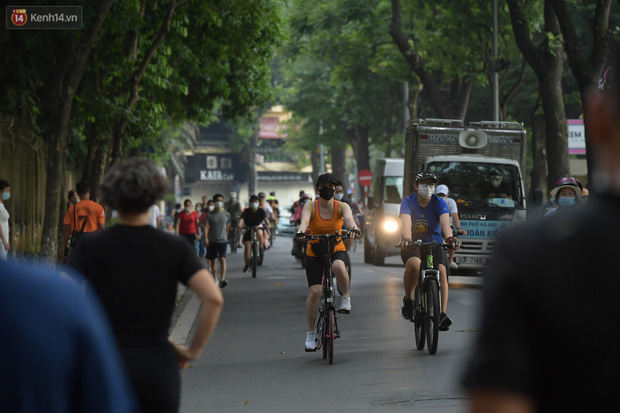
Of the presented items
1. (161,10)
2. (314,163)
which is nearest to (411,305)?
(161,10)

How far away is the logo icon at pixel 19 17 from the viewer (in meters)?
13.9

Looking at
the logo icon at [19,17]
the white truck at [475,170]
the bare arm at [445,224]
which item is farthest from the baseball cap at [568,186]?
the logo icon at [19,17]

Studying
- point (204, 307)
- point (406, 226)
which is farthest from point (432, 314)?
point (204, 307)

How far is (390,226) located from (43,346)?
23080 mm

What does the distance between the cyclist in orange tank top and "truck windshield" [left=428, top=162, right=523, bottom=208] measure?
8.08m

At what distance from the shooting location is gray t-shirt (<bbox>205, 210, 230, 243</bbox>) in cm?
1955

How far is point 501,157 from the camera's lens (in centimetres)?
2027

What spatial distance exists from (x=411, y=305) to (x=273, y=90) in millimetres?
21840

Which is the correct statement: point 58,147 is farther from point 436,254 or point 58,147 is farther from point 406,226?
point 436,254

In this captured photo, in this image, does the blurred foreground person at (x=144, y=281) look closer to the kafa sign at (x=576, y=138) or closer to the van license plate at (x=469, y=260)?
the van license plate at (x=469, y=260)

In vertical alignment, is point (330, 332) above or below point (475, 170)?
below

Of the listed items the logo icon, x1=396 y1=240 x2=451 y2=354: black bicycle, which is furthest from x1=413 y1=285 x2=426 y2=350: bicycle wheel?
the logo icon

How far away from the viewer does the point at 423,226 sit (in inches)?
432

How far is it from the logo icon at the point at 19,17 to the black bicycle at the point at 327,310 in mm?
5408
